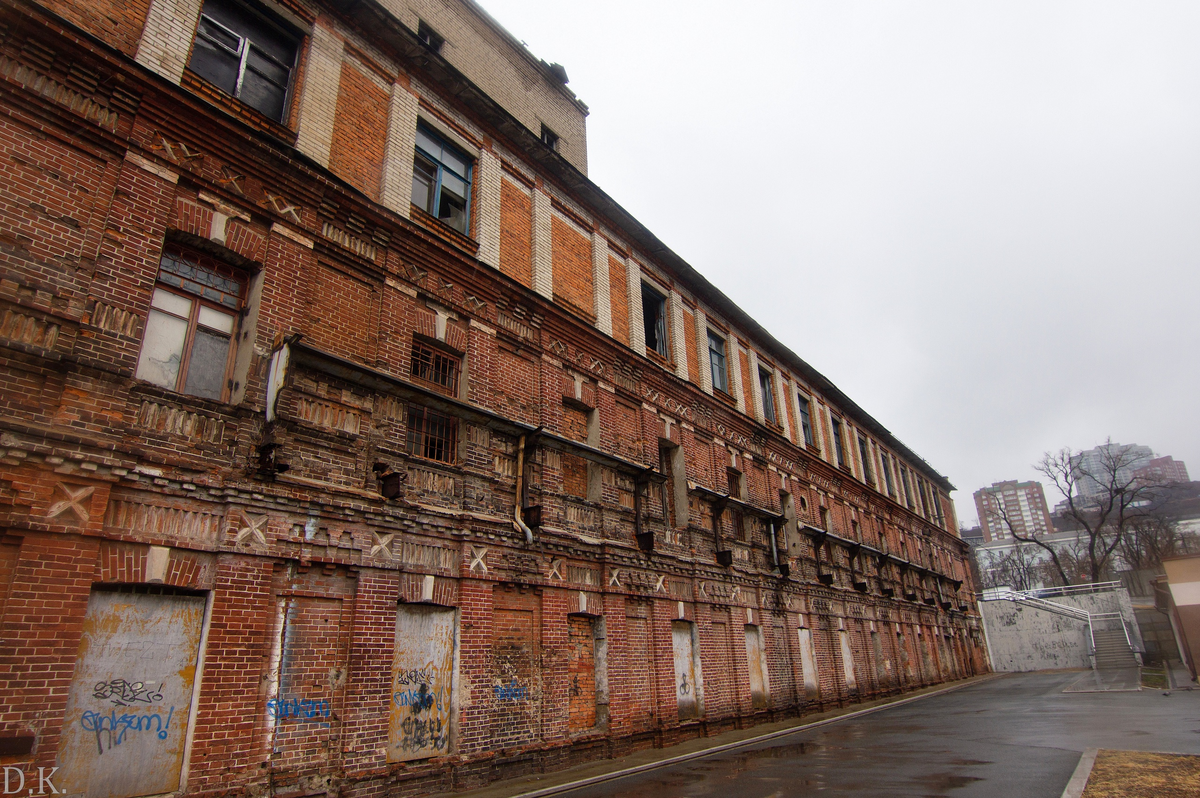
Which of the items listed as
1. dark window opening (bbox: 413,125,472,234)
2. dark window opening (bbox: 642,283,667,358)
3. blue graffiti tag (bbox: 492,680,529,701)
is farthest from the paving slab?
dark window opening (bbox: 642,283,667,358)

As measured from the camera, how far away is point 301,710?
26.7 feet

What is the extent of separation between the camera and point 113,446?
7.16m

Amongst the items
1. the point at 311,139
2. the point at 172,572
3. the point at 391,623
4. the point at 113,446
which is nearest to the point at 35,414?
the point at 113,446

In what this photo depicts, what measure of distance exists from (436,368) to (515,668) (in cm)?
528

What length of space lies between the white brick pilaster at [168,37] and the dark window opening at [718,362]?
15038mm

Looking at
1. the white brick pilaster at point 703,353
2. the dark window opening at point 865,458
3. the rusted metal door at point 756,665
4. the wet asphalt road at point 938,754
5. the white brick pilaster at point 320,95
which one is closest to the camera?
the wet asphalt road at point 938,754

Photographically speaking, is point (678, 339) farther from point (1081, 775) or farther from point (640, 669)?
point (1081, 775)

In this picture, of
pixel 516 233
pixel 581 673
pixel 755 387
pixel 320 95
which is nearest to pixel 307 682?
pixel 581 673

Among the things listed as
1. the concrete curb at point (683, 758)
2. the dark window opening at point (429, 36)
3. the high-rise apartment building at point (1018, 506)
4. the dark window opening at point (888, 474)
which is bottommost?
the concrete curb at point (683, 758)

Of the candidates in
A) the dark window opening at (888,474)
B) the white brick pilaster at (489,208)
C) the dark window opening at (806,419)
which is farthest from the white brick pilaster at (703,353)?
the dark window opening at (888,474)

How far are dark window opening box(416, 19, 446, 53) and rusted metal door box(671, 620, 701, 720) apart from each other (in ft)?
47.4

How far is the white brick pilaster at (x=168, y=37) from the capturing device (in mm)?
8695

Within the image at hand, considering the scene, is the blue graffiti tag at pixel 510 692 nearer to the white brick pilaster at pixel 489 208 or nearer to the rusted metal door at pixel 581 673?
the rusted metal door at pixel 581 673

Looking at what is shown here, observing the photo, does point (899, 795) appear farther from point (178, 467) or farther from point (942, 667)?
point (942, 667)
